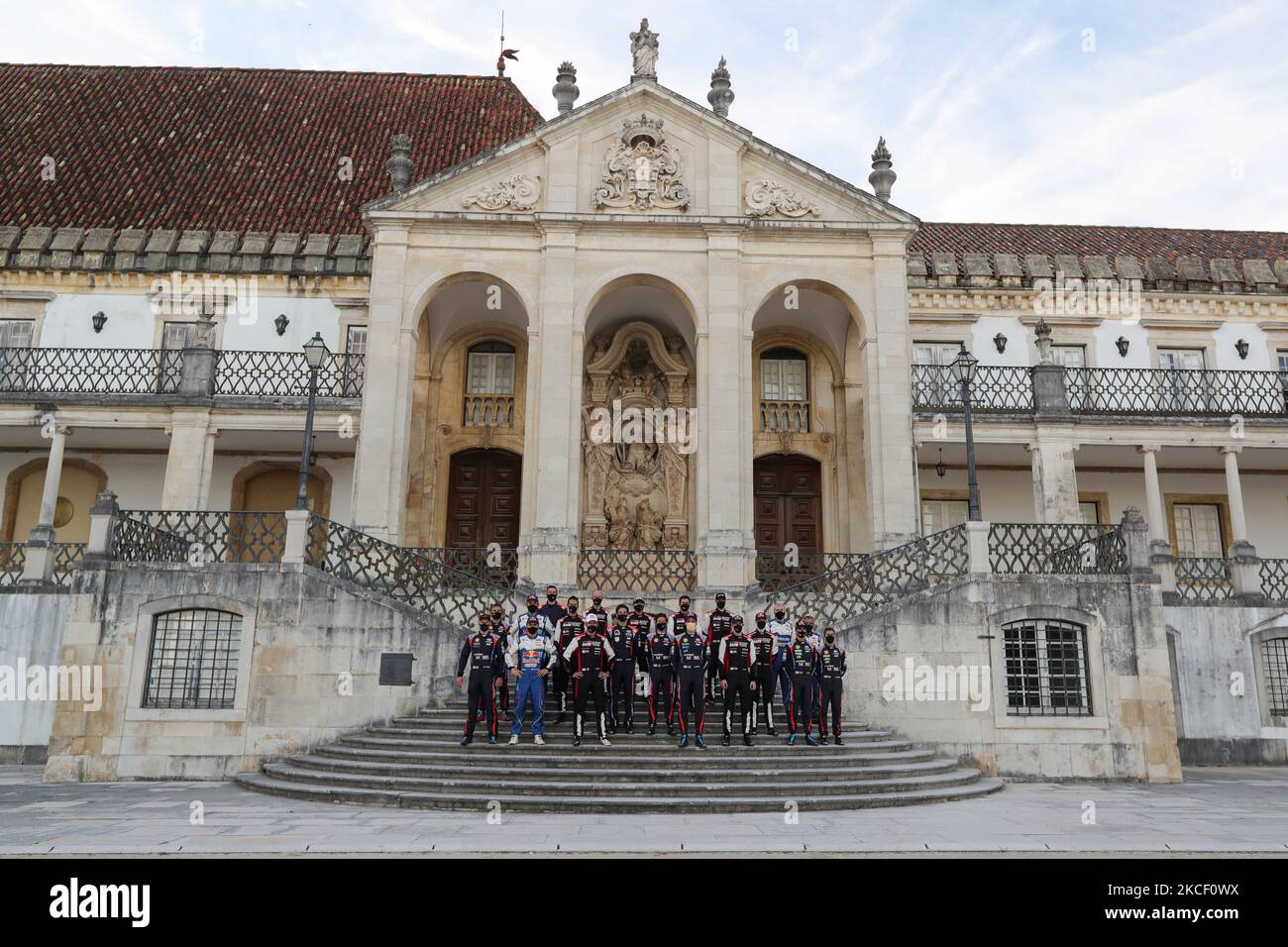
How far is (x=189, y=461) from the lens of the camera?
20453mm

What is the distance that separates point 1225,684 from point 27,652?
24415 millimetres

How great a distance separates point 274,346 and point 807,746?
1705 centimetres

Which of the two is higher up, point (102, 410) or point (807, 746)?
point (102, 410)

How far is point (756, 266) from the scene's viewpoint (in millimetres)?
20297

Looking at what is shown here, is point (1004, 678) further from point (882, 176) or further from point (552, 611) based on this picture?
point (882, 176)

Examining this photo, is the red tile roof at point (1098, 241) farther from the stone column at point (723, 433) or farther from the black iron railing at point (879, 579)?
the black iron railing at point (879, 579)

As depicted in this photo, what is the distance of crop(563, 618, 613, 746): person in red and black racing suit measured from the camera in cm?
1264

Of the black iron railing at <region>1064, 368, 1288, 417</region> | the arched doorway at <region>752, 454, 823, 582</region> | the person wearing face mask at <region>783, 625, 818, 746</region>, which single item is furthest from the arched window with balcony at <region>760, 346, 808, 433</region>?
the person wearing face mask at <region>783, 625, 818, 746</region>

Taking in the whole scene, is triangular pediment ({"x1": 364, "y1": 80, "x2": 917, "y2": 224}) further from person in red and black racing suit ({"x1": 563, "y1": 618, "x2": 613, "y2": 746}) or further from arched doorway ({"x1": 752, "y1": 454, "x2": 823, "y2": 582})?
person in red and black racing suit ({"x1": 563, "y1": 618, "x2": 613, "y2": 746})

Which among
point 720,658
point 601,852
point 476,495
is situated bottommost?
point 601,852

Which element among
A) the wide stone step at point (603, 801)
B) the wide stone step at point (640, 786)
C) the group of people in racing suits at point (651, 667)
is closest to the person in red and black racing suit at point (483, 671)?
the group of people in racing suits at point (651, 667)

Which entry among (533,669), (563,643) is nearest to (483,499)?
(563,643)
